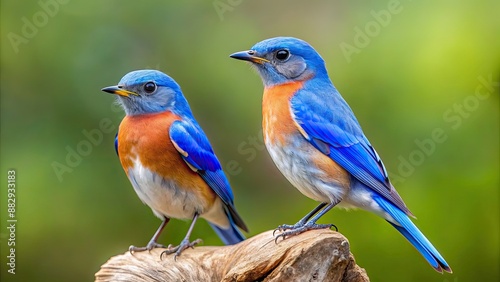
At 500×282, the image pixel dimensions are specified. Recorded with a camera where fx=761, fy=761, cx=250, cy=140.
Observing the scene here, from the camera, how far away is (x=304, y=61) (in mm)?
4156

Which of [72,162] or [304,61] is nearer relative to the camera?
[304,61]

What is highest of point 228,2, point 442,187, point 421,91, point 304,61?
point 228,2

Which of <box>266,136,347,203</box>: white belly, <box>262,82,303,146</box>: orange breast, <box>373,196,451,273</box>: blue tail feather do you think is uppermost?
<box>262,82,303,146</box>: orange breast

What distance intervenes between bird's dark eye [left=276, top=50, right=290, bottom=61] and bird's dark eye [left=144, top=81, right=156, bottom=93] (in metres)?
0.79

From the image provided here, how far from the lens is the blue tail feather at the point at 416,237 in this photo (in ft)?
12.3

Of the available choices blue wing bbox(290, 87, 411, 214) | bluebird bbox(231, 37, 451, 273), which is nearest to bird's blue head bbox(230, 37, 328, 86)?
bluebird bbox(231, 37, 451, 273)

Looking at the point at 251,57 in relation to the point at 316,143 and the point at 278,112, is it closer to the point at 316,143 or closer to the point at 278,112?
the point at 278,112

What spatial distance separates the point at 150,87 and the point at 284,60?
837mm

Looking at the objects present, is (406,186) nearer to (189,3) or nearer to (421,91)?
(421,91)

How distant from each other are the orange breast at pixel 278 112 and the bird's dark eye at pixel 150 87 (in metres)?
0.68

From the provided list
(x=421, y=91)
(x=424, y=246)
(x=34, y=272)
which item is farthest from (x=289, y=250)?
(x=34, y=272)

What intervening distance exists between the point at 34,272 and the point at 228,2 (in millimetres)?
2539

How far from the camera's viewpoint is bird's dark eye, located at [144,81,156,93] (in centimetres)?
442

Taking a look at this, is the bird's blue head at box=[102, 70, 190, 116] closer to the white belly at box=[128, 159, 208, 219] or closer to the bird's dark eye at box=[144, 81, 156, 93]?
the bird's dark eye at box=[144, 81, 156, 93]
